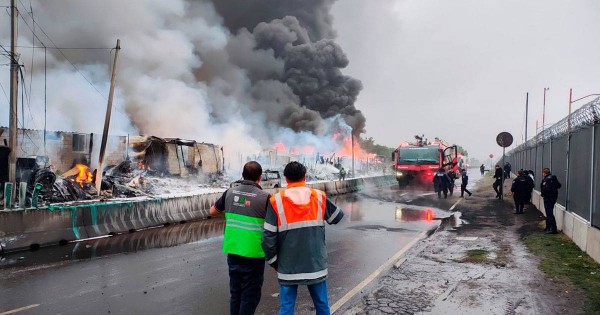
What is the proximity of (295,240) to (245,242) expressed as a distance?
0.46 m

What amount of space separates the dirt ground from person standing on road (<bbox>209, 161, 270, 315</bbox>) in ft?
5.15

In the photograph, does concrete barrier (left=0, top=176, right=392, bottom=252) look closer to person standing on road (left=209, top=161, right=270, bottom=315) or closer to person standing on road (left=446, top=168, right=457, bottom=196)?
person standing on road (left=209, top=161, right=270, bottom=315)

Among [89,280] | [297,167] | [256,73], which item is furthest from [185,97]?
[297,167]

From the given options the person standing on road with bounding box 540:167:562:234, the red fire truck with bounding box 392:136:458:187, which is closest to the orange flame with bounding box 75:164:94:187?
the person standing on road with bounding box 540:167:562:234

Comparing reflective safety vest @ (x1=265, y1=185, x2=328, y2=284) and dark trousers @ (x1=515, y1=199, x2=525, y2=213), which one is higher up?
reflective safety vest @ (x1=265, y1=185, x2=328, y2=284)

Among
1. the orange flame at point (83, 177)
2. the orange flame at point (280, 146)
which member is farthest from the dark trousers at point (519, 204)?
the orange flame at point (280, 146)

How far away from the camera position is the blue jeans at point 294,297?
10.5 feet

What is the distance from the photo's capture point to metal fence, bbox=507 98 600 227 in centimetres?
740

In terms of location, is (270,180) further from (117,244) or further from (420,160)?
(117,244)

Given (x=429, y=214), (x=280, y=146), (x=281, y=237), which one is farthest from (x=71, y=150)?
(x=280, y=146)

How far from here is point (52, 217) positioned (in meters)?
9.03

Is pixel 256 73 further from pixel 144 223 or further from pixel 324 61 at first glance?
pixel 144 223

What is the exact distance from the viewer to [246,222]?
11.0ft

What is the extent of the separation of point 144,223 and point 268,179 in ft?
35.0
